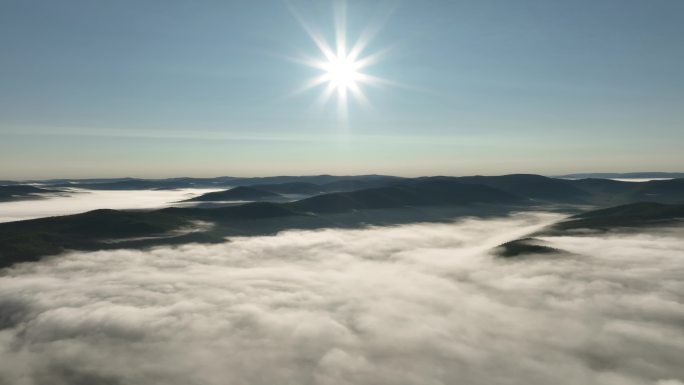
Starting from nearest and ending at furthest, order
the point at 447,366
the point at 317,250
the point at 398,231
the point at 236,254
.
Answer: the point at 447,366 → the point at 236,254 → the point at 317,250 → the point at 398,231

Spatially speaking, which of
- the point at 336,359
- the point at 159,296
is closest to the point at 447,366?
the point at 336,359

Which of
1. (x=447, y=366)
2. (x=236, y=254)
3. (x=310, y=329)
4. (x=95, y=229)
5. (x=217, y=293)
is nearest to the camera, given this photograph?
(x=447, y=366)

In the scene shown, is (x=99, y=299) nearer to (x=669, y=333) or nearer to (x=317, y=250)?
(x=317, y=250)

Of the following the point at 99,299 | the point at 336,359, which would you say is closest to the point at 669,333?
the point at 336,359

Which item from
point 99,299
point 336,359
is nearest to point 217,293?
point 99,299

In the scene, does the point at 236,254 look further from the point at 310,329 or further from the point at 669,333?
the point at 669,333

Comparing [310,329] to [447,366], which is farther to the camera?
[310,329]

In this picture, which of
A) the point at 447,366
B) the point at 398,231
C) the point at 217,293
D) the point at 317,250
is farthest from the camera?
the point at 398,231

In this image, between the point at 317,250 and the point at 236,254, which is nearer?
the point at 236,254

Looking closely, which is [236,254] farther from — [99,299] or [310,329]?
[310,329]

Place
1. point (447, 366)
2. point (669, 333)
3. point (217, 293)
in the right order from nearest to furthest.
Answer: point (447, 366) < point (669, 333) < point (217, 293)
